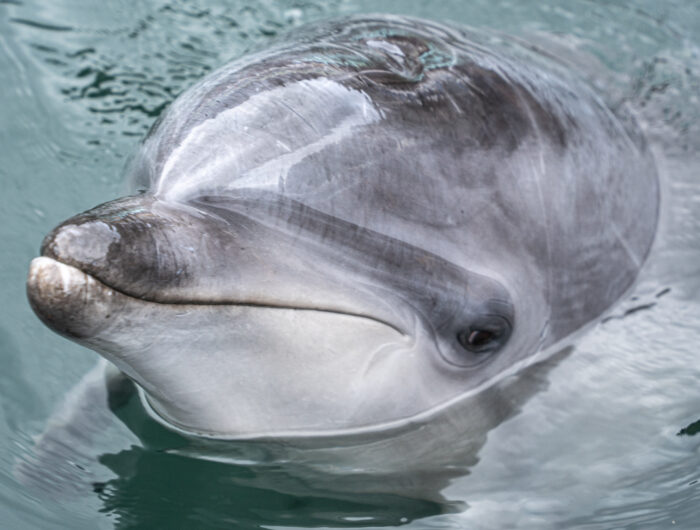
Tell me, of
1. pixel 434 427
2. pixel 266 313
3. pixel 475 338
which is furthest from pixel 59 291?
pixel 434 427

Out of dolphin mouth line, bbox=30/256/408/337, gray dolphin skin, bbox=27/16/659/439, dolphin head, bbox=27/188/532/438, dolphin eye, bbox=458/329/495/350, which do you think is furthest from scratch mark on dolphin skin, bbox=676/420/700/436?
dolphin mouth line, bbox=30/256/408/337

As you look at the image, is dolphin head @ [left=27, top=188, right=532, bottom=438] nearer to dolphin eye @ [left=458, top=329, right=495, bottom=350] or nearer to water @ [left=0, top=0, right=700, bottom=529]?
dolphin eye @ [left=458, top=329, right=495, bottom=350]

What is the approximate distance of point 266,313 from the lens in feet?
11.8

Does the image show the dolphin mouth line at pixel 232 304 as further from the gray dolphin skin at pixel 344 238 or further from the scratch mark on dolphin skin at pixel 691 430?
the scratch mark on dolphin skin at pixel 691 430

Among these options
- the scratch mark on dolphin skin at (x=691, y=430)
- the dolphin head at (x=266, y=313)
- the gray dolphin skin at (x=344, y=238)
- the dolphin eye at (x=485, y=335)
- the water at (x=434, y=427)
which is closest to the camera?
the dolphin head at (x=266, y=313)

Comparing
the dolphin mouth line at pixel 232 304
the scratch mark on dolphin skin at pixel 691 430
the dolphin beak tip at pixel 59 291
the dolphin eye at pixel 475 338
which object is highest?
the dolphin eye at pixel 475 338

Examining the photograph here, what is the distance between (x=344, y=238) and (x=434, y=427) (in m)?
1.25

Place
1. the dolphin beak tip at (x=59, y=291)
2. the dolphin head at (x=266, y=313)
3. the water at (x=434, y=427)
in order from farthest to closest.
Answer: the water at (x=434, y=427), the dolphin head at (x=266, y=313), the dolphin beak tip at (x=59, y=291)

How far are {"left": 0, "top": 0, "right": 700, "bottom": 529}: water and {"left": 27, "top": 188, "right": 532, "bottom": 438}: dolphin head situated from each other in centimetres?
34

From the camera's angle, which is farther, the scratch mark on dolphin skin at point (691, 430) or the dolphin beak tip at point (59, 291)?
the scratch mark on dolphin skin at point (691, 430)

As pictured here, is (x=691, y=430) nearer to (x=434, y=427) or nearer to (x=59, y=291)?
(x=434, y=427)

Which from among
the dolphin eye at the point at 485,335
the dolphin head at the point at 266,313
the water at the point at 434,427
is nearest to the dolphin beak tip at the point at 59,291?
the dolphin head at the point at 266,313

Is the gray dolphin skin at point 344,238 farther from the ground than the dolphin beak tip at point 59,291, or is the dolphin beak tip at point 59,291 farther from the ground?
the gray dolphin skin at point 344,238

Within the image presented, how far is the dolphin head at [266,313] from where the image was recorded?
308 centimetres
